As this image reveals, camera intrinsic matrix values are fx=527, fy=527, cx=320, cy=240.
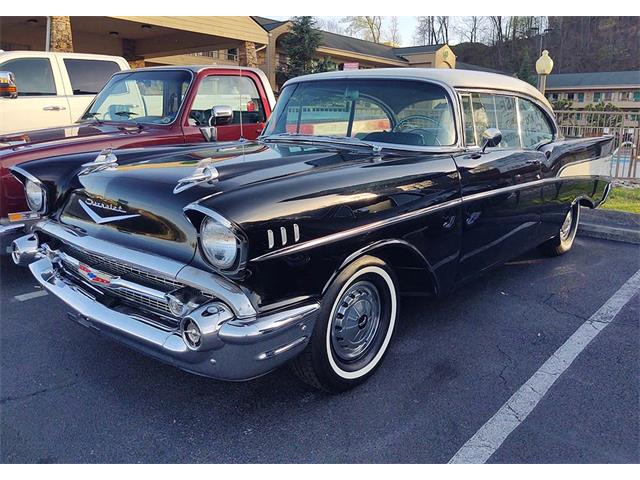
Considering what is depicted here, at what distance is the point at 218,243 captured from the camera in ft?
7.48

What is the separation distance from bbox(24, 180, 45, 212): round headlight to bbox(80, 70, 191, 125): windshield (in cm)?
218

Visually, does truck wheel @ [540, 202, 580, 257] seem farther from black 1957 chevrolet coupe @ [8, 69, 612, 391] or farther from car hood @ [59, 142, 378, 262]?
car hood @ [59, 142, 378, 262]

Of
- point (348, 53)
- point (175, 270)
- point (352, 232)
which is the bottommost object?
point (175, 270)

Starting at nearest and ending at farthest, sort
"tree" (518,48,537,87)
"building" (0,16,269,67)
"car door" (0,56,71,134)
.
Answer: "car door" (0,56,71,134), "building" (0,16,269,67), "tree" (518,48,537,87)

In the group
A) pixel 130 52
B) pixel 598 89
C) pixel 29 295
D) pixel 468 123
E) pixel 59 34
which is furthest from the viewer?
pixel 598 89

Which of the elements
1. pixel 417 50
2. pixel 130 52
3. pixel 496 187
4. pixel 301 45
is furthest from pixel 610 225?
pixel 417 50

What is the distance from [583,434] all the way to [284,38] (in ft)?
87.8

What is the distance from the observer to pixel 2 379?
296 centimetres

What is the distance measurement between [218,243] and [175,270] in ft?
0.85

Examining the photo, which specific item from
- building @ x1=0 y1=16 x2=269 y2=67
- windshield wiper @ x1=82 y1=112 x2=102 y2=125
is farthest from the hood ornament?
building @ x1=0 y1=16 x2=269 y2=67

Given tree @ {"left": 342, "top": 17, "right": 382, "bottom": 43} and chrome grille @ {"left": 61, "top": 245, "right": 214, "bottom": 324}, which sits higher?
tree @ {"left": 342, "top": 17, "right": 382, "bottom": 43}

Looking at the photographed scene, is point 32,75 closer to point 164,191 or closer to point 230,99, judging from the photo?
point 230,99

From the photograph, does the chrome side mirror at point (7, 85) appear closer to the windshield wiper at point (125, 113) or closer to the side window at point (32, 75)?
the side window at point (32, 75)

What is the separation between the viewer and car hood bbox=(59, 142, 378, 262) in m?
2.46
